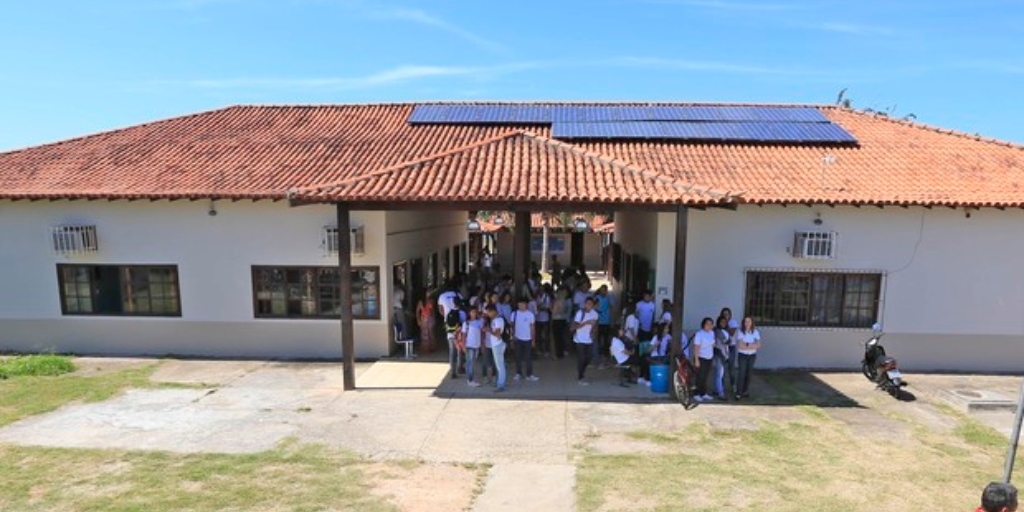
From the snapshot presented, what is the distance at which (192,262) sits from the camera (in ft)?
40.5

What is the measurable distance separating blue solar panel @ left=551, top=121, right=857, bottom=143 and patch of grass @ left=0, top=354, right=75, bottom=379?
11378 mm

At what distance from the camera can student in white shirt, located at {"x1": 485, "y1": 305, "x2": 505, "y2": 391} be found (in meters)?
9.95

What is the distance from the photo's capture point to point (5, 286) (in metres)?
12.7

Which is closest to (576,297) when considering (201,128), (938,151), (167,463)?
(167,463)

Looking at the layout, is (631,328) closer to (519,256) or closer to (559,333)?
(559,333)

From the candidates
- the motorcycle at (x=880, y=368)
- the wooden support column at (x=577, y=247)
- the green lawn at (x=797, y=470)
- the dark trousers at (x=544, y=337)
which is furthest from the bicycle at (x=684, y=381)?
the wooden support column at (x=577, y=247)

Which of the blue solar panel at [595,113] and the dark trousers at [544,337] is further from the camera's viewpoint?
the blue solar panel at [595,113]

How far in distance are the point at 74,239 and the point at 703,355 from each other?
12.5 meters

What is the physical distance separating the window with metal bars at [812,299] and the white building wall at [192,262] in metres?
7.58

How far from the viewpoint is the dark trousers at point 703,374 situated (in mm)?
9688

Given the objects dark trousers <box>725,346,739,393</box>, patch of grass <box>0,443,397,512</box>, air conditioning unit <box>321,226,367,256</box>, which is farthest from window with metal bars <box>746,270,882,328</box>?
patch of grass <box>0,443,397,512</box>

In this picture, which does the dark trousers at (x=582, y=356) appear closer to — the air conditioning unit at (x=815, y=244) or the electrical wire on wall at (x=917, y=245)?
the air conditioning unit at (x=815, y=244)

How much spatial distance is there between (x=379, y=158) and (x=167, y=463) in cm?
819

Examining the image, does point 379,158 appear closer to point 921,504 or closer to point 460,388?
point 460,388
